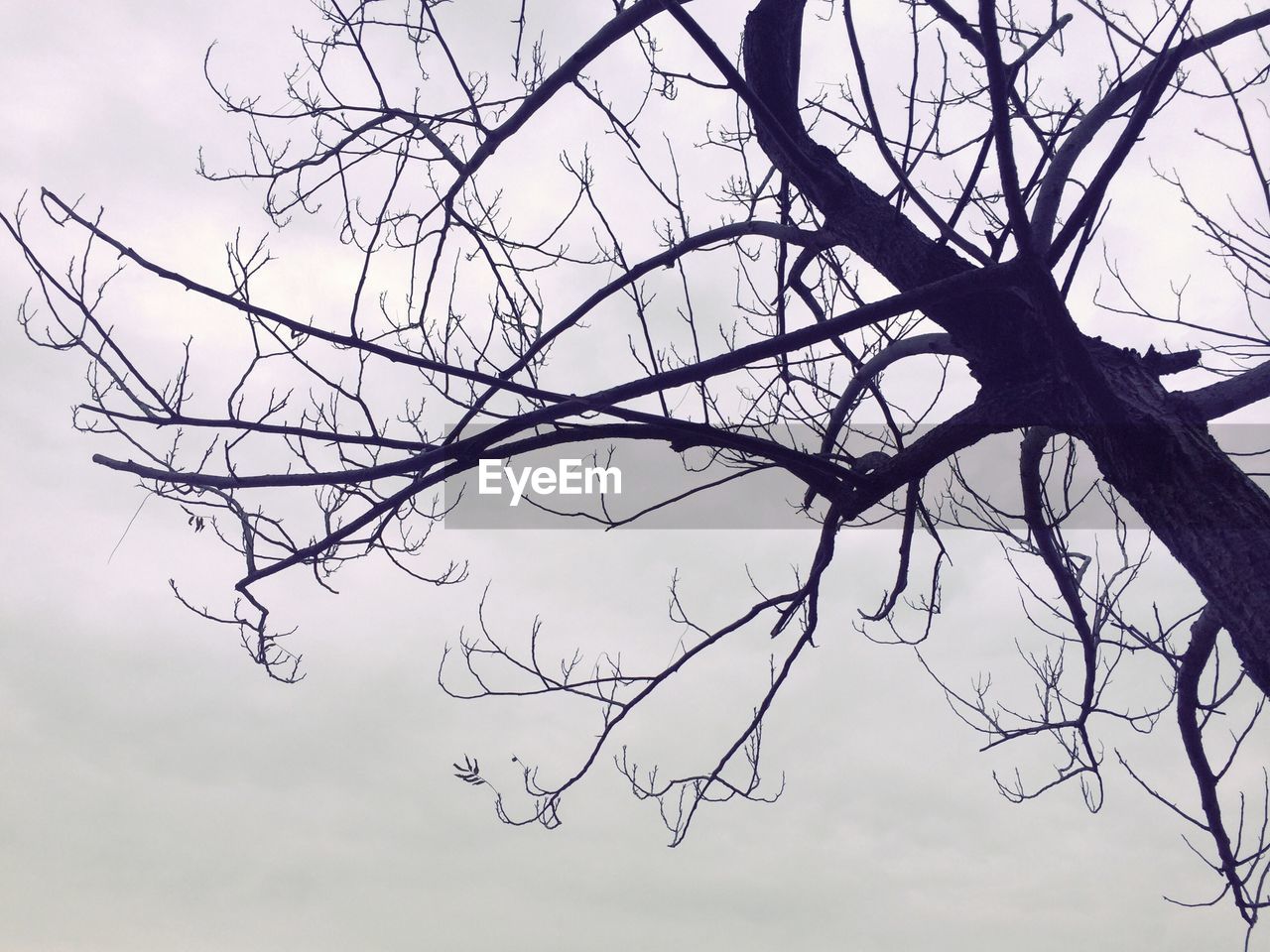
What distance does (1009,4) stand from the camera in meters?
3.92

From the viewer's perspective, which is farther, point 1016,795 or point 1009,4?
point 1016,795

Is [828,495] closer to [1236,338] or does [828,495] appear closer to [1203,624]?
[1203,624]

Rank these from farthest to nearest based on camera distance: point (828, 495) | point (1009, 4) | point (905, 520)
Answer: point (1009, 4), point (905, 520), point (828, 495)

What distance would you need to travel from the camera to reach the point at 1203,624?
126 inches

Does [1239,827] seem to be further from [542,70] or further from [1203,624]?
[542,70]

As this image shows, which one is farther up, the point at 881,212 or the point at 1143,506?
the point at 881,212

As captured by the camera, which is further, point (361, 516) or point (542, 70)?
point (542, 70)

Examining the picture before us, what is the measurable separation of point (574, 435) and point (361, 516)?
2.24ft

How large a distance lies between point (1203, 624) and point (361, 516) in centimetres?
263


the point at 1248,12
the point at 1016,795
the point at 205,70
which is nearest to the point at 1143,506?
the point at 1248,12

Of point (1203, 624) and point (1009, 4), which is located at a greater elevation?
point (1009, 4)

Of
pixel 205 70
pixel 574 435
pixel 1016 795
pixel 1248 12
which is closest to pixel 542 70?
pixel 205 70

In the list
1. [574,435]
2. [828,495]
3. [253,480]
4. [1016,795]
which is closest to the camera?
[574,435]

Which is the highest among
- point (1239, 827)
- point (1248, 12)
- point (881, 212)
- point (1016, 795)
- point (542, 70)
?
point (542, 70)
